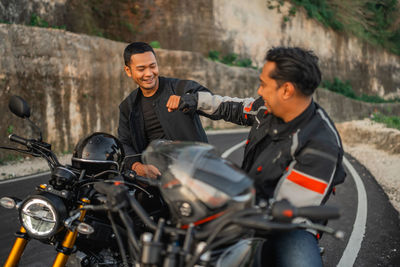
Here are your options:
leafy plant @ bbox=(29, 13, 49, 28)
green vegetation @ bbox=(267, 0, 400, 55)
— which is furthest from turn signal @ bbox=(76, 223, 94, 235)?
green vegetation @ bbox=(267, 0, 400, 55)

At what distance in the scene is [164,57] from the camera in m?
21.7

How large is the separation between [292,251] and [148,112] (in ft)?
7.35

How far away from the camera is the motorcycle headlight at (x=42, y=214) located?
2141 millimetres

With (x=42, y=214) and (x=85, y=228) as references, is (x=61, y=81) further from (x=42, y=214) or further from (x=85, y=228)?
(x=85, y=228)

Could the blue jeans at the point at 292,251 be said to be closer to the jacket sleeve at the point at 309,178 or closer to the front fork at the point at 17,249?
the jacket sleeve at the point at 309,178

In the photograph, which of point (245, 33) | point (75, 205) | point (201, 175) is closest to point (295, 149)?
point (201, 175)

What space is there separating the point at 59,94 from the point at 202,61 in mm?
12414

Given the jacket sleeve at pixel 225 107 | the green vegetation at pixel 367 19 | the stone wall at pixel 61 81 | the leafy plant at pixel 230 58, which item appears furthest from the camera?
the green vegetation at pixel 367 19

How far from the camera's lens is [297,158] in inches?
84.2

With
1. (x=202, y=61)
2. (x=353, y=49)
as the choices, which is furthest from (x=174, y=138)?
(x=353, y=49)

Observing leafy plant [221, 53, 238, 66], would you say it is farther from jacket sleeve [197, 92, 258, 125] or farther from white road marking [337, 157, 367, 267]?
jacket sleeve [197, 92, 258, 125]

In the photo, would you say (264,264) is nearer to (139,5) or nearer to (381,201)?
(381,201)

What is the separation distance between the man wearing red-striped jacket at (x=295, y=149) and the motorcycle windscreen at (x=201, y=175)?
461 mm

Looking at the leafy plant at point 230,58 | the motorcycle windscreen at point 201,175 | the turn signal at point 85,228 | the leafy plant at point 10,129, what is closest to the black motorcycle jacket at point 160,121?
the turn signal at point 85,228
